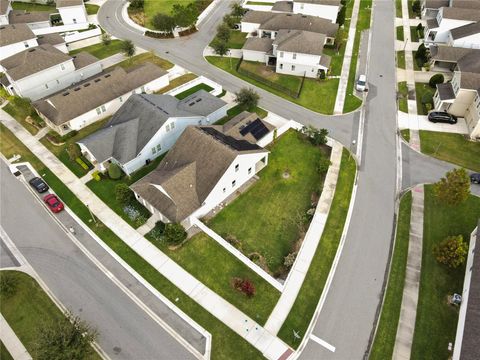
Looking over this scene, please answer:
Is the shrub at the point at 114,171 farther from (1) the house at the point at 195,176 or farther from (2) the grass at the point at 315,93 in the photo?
(2) the grass at the point at 315,93

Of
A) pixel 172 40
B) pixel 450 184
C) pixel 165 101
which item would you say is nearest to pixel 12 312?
pixel 165 101

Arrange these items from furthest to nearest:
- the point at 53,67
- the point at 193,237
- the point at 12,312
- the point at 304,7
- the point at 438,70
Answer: the point at 304,7 < the point at 438,70 < the point at 53,67 < the point at 193,237 < the point at 12,312

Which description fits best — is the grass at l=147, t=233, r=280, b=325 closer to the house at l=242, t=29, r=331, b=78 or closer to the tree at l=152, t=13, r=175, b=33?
the house at l=242, t=29, r=331, b=78

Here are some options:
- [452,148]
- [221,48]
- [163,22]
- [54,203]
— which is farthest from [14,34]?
[452,148]

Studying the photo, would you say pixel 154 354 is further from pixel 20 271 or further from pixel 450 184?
pixel 450 184

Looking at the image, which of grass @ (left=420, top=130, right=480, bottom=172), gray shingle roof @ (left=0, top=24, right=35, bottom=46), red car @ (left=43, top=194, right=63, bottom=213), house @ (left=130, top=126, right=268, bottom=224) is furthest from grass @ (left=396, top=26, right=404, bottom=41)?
gray shingle roof @ (left=0, top=24, right=35, bottom=46)

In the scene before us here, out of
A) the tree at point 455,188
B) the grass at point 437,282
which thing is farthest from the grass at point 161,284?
the tree at point 455,188
